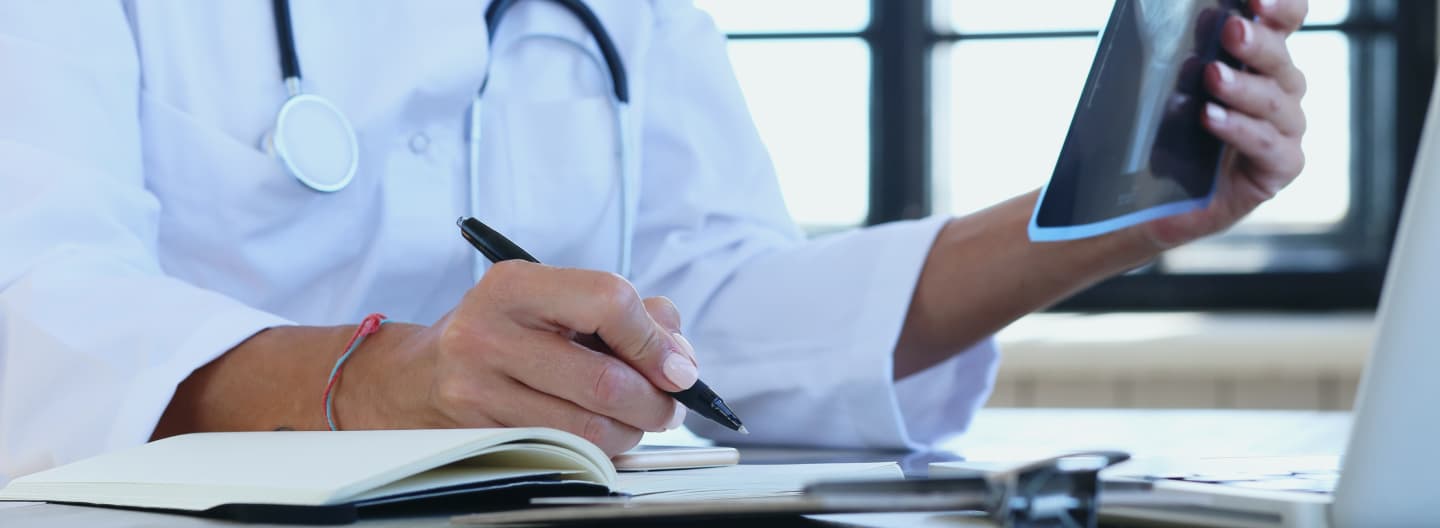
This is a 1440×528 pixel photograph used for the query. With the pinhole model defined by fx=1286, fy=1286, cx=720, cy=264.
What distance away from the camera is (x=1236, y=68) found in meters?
0.72

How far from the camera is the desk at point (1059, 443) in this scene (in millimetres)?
451

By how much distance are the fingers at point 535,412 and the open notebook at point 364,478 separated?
4 centimetres

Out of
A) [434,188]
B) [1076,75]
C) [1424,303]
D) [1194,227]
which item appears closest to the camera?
[1424,303]

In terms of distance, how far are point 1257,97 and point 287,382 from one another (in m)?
0.56

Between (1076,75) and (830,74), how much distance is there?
1.69 feet

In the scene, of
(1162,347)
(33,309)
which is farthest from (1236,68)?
(1162,347)

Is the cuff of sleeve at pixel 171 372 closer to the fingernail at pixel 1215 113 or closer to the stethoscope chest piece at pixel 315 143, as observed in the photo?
the stethoscope chest piece at pixel 315 143

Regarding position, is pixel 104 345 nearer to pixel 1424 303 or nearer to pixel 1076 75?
pixel 1424 303

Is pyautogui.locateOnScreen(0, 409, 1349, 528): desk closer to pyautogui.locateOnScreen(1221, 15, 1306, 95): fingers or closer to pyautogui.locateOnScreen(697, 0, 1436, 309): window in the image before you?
pyautogui.locateOnScreen(1221, 15, 1306, 95): fingers

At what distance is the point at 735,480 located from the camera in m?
0.53

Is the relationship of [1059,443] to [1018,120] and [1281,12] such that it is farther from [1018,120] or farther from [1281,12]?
[1018,120]

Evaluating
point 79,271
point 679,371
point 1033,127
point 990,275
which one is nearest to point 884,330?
point 990,275

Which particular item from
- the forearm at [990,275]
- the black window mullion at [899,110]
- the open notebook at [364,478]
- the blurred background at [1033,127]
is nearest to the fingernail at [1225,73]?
the forearm at [990,275]

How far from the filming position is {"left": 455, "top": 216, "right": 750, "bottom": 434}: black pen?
1.98 feet
